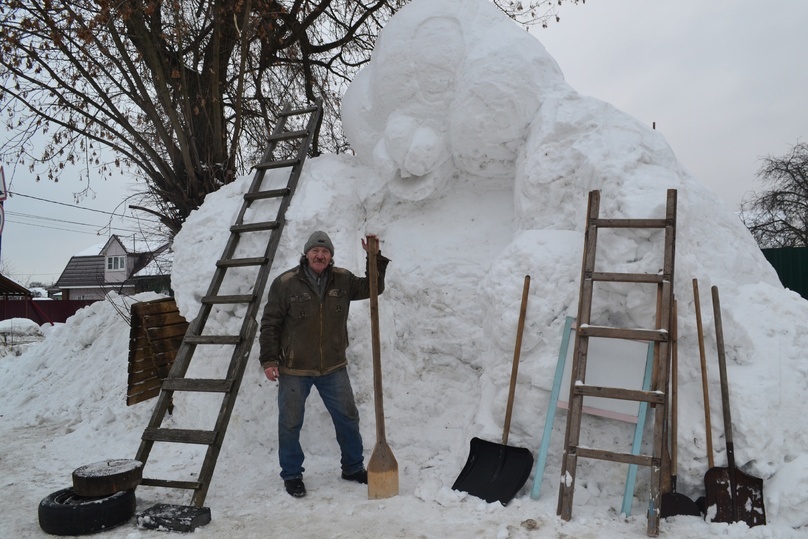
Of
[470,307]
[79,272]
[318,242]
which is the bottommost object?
[470,307]

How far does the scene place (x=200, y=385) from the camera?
→ 4180mm

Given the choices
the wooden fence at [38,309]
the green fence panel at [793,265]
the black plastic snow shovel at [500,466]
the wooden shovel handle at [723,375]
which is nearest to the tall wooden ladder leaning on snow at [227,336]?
the black plastic snow shovel at [500,466]

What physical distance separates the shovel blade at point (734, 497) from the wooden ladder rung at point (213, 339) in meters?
3.10

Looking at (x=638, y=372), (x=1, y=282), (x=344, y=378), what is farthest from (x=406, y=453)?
(x=1, y=282)

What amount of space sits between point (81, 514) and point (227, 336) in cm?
142

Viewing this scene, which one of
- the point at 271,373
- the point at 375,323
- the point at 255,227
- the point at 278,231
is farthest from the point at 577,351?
the point at 255,227

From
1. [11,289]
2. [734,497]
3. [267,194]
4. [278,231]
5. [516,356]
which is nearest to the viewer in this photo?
[734,497]

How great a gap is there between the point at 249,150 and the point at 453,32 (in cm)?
480

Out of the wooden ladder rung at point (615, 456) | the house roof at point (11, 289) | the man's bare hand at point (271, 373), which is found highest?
the house roof at point (11, 289)

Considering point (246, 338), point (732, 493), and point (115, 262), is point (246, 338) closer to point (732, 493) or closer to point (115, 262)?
point (732, 493)

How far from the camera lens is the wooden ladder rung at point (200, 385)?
13.4 ft

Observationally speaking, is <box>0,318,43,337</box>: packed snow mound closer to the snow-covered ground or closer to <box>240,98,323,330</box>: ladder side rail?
the snow-covered ground

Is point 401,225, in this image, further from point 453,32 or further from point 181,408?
point 181,408

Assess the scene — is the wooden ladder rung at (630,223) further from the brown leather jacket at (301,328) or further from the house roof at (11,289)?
the house roof at (11,289)
